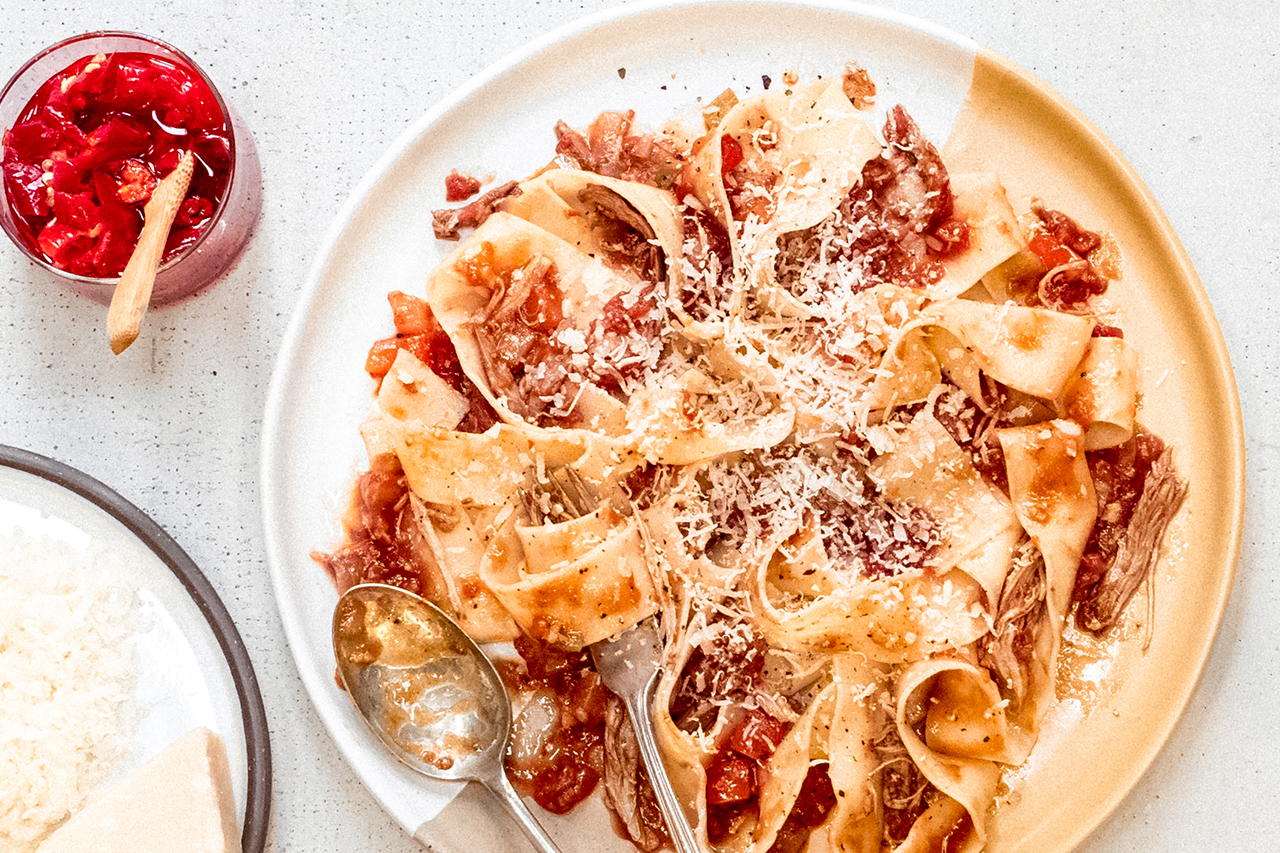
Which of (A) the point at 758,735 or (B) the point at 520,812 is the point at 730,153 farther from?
(B) the point at 520,812

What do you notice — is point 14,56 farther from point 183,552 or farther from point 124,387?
point 183,552

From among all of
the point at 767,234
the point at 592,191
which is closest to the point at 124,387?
the point at 592,191

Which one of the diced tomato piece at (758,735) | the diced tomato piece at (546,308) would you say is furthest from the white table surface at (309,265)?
the diced tomato piece at (758,735)

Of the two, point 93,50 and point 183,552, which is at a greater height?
point 93,50

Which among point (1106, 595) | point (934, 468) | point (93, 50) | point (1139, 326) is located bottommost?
point (1106, 595)

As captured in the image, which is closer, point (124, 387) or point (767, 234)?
point (767, 234)

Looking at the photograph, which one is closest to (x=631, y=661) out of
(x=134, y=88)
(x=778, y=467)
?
(x=778, y=467)

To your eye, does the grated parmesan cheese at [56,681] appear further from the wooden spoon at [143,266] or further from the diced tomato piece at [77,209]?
the diced tomato piece at [77,209]
